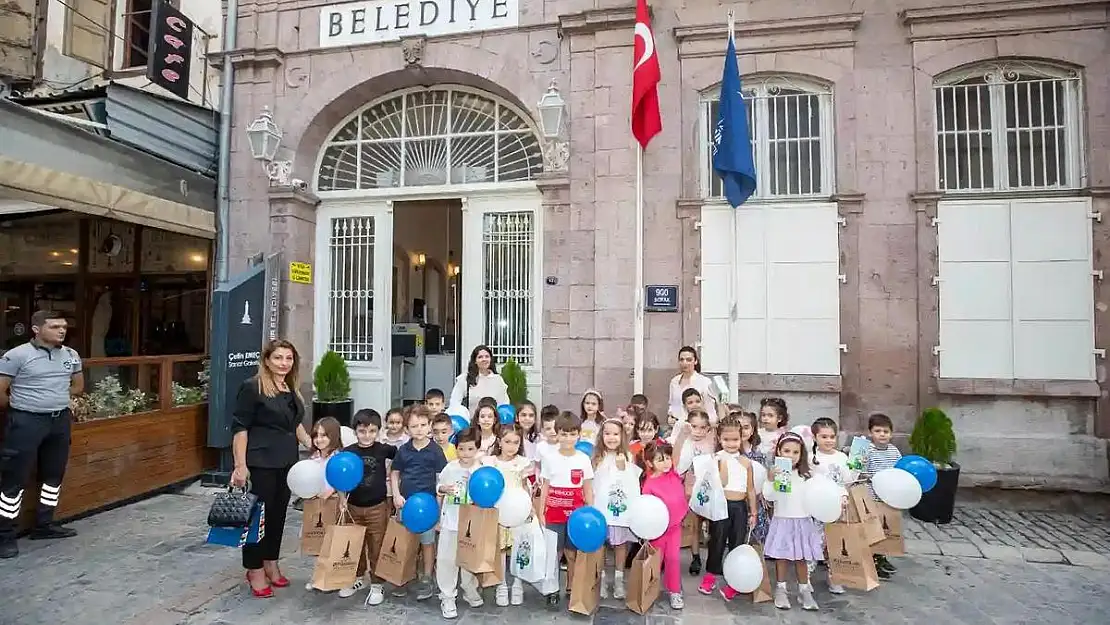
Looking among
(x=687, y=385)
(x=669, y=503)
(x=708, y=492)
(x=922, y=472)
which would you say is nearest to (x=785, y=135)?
(x=687, y=385)

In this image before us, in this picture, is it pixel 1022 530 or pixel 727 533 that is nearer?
pixel 727 533

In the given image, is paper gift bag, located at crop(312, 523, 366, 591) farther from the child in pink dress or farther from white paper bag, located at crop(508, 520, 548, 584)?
the child in pink dress

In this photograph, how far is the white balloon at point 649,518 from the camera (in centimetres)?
403

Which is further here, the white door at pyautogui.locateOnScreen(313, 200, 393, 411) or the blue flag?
the white door at pyautogui.locateOnScreen(313, 200, 393, 411)

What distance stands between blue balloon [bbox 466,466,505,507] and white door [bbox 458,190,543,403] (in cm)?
413

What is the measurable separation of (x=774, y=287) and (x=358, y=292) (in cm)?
545

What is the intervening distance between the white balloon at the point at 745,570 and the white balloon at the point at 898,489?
1.07 m

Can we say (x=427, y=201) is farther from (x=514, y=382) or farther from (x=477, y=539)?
(x=477, y=539)

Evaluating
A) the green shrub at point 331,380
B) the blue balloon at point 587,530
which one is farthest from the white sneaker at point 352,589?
the green shrub at point 331,380

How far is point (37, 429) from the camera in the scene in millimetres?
5422

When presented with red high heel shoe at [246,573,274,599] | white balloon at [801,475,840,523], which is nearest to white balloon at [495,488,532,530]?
red high heel shoe at [246,573,274,599]

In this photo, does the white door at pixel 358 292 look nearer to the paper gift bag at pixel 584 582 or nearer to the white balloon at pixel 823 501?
the paper gift bag at pixel 584 582

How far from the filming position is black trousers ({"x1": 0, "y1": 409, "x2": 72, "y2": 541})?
5.32 m

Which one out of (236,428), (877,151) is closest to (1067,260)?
(877,151)
